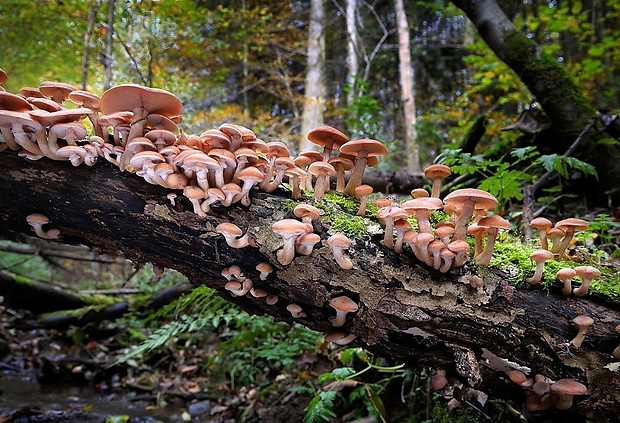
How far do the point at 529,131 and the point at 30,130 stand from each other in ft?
16.7

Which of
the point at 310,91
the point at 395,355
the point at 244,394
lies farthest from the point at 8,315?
the point at 310,91

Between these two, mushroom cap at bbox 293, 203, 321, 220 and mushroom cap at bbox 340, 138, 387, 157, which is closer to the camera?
mushroom cap at bbox 293, 203, 321, 220

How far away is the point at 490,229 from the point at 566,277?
1.43 feet

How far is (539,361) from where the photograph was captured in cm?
201

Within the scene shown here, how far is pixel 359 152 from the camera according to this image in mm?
2326

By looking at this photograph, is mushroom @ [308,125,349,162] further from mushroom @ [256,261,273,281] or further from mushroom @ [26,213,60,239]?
mushroom @ [26,213,60,239]

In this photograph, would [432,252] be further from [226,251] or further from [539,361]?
[226,251]

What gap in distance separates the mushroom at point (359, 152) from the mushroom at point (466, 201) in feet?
1.58

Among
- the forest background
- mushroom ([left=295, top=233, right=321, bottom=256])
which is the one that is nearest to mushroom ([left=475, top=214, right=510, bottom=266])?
mushroom ([left=295, top=233, right=321, bottom=256])

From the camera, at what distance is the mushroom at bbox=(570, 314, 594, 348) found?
6.24 ft

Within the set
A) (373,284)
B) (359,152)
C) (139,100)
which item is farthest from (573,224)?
(139,100)

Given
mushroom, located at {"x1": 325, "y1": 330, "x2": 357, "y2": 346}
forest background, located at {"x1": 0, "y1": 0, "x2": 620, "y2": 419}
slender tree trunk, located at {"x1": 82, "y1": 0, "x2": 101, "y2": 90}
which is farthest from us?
forest background, located at {"x1": 0, "y1": 0, "x2": 620, "y2": 419}

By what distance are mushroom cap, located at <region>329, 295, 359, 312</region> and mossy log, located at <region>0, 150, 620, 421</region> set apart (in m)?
0.07

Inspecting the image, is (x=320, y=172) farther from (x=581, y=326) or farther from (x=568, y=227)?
(x=581, y=326)
